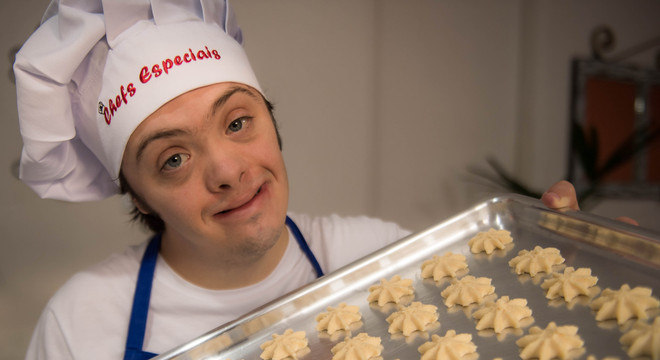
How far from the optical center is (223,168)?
76cm

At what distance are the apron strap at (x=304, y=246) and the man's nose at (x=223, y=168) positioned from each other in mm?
364

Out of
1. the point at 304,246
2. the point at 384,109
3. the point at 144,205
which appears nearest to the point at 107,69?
the point at 144,205

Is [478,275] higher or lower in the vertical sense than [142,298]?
higher

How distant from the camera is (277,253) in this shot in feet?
3.42

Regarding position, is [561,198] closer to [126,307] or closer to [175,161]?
[175,161]

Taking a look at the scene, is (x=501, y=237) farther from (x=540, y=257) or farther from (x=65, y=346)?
(x=65, y=346)

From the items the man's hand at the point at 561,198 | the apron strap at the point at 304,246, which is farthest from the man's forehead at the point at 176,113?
the man's hand at the point at 561,198

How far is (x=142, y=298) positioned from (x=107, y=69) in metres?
0.48

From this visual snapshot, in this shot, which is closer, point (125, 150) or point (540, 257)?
point (540, 257)

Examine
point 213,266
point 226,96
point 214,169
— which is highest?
point 226,96

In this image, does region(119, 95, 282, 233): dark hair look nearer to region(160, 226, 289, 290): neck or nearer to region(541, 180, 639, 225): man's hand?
region(160, 226, 289, 290): neck

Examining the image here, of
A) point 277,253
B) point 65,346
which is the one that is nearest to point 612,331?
point 277,253

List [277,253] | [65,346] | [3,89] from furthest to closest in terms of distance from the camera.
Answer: [3,89] < [277,253] < [65,346]

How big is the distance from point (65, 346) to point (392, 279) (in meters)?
0.68
